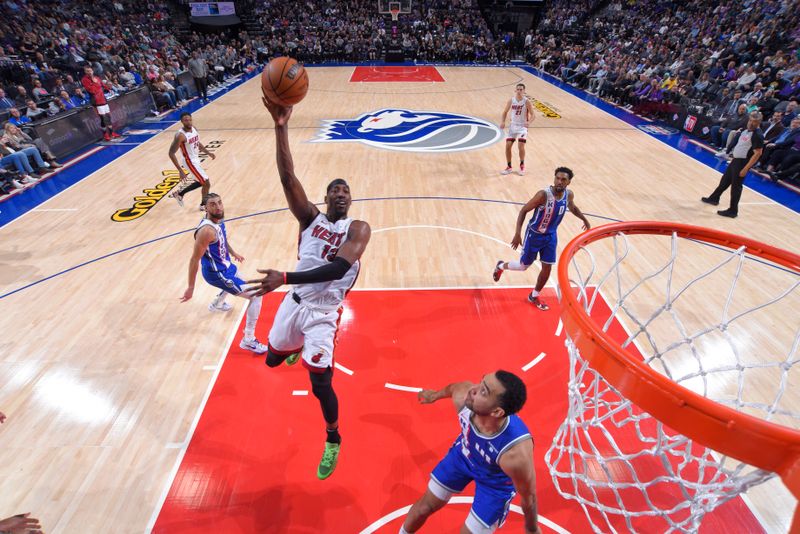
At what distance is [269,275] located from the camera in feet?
7.53

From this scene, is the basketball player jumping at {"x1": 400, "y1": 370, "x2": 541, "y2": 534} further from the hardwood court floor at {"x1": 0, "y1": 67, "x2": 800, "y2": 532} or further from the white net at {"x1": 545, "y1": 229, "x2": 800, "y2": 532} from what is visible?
the hardwood court floor at {"x1": 0, "y1": 67, "x2": 800, "y2": 532}

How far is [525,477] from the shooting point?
85.0 inches

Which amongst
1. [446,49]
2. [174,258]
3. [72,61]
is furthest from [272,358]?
[446,49]

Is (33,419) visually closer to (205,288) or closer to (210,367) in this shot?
(210,367)

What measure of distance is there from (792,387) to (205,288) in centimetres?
642

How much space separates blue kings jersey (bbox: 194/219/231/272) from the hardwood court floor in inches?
33.9

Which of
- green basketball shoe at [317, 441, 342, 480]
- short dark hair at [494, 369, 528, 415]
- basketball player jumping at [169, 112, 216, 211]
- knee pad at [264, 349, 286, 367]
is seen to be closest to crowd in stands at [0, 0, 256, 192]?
basketball player jumping at [169, 112, 216, 211]

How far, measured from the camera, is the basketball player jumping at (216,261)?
4.03m

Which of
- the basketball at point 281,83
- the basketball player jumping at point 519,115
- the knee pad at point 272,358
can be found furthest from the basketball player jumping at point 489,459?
the basketball player jumping at point 519,115

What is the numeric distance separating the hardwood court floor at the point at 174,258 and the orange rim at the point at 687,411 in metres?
2.12

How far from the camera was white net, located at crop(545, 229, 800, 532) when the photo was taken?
101 inches

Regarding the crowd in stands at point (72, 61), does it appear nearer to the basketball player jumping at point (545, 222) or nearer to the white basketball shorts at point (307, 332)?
the white basketball shorts at point (307, 332)

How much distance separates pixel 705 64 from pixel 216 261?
55.0 ft

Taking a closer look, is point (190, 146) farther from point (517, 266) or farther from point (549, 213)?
point (549, 213)
